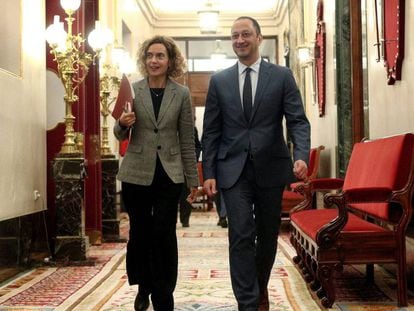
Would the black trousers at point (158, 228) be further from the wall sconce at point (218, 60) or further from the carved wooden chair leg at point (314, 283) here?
the wall sconce at point (218, 60)

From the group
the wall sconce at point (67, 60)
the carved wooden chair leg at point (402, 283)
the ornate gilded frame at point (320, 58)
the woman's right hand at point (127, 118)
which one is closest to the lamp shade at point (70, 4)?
the wall sconce at point (67, 60)

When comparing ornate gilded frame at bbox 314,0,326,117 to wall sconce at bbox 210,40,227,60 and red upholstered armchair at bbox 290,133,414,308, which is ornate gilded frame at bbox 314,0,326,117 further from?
wall sconce at bbox 210,40,227,60

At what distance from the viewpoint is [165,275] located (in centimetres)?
398

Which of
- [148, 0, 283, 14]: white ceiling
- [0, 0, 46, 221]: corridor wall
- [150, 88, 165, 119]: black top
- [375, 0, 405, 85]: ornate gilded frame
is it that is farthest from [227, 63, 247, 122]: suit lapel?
[148, 0, 283, 14]: white ceiling

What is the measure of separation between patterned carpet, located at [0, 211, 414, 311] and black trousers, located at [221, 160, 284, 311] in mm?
617

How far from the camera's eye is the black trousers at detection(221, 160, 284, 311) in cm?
373

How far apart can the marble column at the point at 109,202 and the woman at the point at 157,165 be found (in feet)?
14.9

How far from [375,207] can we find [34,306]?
249 centimetres

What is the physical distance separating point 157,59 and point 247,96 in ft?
1.94

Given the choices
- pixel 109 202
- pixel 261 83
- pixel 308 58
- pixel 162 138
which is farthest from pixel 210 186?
pixel 308 58

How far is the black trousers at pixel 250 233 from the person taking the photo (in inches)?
147

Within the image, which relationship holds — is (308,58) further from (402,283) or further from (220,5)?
(402,283)

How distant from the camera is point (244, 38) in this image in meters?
3.89

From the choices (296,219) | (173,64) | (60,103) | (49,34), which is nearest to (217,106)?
(173,64)
